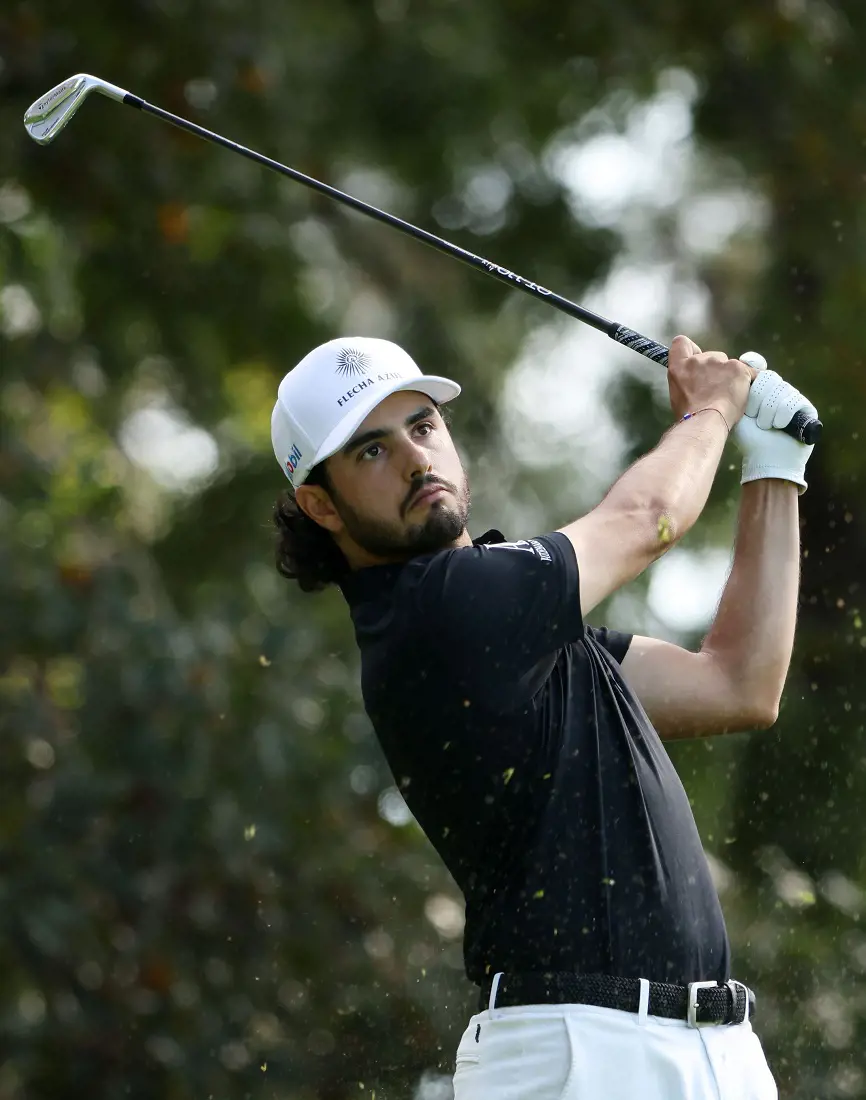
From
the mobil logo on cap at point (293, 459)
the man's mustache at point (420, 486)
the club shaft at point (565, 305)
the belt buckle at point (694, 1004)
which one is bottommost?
the belt buckle at point (694, 1004)

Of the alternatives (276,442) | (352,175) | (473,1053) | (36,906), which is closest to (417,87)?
(352,175)

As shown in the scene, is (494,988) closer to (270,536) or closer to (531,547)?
(531,547)

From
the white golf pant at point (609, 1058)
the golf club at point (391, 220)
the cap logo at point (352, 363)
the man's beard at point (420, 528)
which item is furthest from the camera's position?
the golf club at point (391, 220)

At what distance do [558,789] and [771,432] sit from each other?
0.77 metres

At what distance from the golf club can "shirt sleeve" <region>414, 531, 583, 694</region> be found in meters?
0.60

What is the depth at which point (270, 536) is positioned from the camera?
6820 mm

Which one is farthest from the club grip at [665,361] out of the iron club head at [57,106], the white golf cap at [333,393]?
the iron club head at [57,106]

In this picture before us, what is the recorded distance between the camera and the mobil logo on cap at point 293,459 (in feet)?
9.73

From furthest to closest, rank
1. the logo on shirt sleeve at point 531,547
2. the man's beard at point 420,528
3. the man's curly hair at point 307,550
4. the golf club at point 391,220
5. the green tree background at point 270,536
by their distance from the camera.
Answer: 1. the green tree background at point 270,536
2. the man's curly hair at point 307,550
3. the golf club at point 391,220
4. the man's beard at point 420,528
5. the logo on shirt sleeve at point 531,547

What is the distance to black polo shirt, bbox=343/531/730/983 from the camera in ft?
8.03

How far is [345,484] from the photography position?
9.55 feet

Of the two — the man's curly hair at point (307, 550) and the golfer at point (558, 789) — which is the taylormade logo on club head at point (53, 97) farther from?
the golfer at point (558, 789)

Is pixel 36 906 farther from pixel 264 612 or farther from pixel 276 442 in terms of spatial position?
pixel 276 442

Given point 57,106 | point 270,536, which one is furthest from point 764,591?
point 270,536
